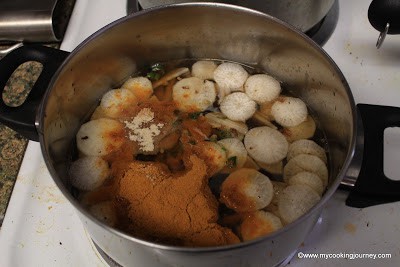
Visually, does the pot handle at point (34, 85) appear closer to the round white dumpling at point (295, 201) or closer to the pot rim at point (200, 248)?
the pot rim at point (200, 248)

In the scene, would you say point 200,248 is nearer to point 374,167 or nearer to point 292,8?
point 374,167

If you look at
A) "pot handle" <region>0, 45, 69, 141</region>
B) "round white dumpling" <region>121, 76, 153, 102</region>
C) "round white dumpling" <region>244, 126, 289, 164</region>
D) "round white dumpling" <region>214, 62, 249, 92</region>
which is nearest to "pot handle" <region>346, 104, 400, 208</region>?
"round white dumpling" <region>244, 126, 289, 164</region>

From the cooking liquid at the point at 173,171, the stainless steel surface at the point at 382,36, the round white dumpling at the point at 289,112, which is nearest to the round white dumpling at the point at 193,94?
the cooking liquid at the point at 173,171

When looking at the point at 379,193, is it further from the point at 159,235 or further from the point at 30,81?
the point at 30,81

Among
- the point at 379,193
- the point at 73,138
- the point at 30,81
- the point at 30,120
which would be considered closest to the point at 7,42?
the point at 30,81

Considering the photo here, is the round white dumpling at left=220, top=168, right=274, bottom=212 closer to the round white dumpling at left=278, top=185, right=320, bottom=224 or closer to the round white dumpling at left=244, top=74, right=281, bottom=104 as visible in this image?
the round white dumpling at left=278, top=185, right=320, bottom=224

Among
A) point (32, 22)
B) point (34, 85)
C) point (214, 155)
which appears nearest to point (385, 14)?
point (214, 155)
